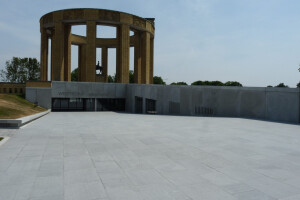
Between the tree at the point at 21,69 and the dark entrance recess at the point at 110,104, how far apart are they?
135 ft

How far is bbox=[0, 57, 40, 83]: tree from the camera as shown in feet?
225

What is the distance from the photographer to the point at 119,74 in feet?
142

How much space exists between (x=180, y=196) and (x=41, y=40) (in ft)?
158

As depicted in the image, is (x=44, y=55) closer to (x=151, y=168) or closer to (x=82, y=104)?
(x=82, y=104)

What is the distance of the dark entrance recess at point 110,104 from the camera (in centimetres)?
3947

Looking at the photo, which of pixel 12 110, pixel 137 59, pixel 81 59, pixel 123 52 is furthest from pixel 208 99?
pixel 81 59

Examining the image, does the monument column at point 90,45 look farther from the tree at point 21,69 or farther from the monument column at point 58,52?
the tree at point 21,69

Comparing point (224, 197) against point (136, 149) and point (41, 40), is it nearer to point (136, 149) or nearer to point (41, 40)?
point (136, 149)

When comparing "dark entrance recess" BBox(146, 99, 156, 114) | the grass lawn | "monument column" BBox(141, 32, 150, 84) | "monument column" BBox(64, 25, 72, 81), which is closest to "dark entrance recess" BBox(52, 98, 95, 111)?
"monument column" BBox(64, 25, 72, 81)

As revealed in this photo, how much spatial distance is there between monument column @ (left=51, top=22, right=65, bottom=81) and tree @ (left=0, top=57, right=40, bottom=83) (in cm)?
3300

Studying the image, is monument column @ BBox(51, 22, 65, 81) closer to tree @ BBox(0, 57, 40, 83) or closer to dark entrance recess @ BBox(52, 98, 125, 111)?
dark entrance recess @ BBox(52, 98, 125, 111)

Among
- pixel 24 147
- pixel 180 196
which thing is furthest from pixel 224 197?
pixel 24 147

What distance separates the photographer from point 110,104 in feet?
132

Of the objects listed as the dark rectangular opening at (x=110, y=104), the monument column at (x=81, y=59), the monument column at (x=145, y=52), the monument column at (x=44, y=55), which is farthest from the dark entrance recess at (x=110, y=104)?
the monument column at (x=44, y=55)
